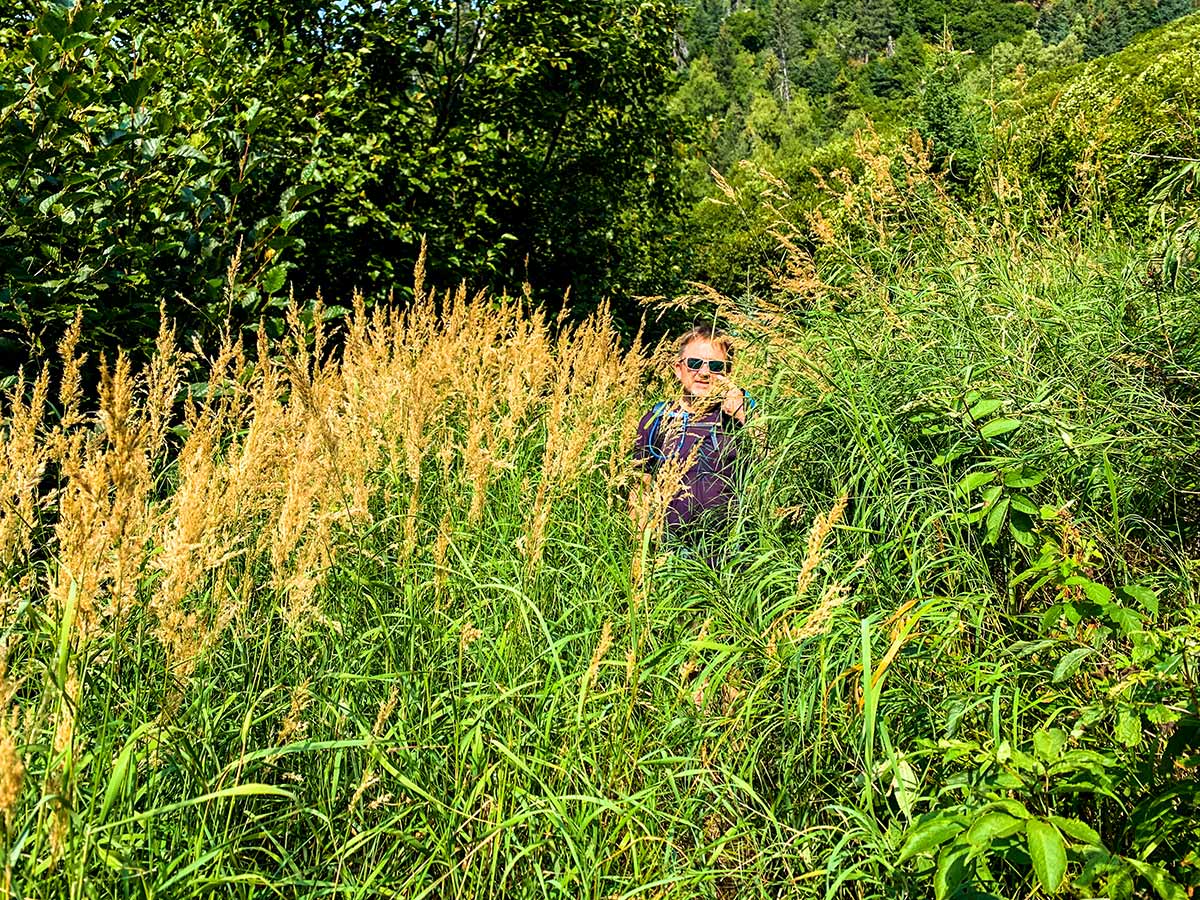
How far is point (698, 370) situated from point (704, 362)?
5 centimetres

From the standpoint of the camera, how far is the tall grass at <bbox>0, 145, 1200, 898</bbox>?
68.6 inches

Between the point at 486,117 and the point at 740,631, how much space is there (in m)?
6.79

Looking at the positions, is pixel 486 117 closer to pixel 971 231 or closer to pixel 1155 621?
pixel 971 231

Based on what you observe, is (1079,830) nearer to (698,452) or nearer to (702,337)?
(698,452)

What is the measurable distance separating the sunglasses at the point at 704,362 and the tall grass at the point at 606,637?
0.53 m

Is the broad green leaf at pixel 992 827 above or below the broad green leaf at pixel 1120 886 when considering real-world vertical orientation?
above

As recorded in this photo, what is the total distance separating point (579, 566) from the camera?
2.88 metres

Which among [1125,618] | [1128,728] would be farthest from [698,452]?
[1128,728]

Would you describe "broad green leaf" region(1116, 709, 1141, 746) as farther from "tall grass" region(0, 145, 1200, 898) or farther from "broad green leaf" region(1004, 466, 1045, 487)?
"broad green leaf" region(1004, 466, 1045, 487)

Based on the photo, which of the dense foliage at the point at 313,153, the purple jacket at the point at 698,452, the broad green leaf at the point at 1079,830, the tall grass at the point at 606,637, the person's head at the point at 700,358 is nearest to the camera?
the broad green leaf at the point at 1079,830

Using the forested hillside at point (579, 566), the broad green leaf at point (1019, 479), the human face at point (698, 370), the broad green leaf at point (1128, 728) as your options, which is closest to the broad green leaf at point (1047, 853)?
the forested hillside at point (579, 566)

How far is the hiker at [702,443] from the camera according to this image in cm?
348

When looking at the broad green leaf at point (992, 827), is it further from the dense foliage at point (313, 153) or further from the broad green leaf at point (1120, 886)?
the dense foliage at point (313, 153)

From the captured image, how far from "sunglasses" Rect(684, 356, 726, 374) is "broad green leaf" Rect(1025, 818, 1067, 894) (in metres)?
2.71
